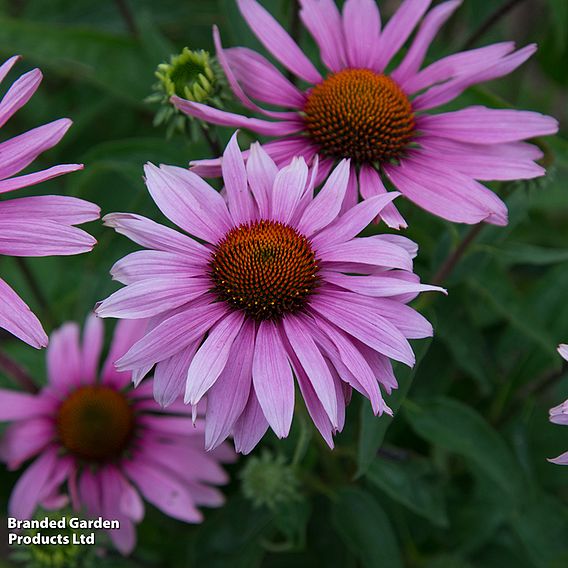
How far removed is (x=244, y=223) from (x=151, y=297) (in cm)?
18

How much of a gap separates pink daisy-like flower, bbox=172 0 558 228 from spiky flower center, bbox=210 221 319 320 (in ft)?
0.36

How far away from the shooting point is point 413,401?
1.33 meters

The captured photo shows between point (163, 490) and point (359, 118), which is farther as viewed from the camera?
point (163, 490)

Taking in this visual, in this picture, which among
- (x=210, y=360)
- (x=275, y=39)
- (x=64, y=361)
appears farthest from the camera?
(x=64, y=361)

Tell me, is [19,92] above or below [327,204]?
above

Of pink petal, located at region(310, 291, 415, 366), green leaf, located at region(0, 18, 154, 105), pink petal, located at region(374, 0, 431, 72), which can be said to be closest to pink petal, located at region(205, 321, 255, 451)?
pink petal, located at region(310, 291, 415, 366)

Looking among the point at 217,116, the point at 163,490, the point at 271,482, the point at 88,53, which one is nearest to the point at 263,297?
the point at 217,116

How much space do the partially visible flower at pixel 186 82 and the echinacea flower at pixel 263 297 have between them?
6.1 inches

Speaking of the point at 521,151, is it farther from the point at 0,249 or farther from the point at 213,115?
the point at 0,249

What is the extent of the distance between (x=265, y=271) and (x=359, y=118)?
11.9 inches

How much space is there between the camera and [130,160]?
4.42 feet

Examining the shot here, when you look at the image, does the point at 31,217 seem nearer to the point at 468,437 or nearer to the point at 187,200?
the point at 187,200

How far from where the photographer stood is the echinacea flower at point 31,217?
3.10 feet

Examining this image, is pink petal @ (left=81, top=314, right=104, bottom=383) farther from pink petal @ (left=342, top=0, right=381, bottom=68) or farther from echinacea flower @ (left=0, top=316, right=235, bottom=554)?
pink petal @ (left=342, top=0, right=381, bottom=68)
